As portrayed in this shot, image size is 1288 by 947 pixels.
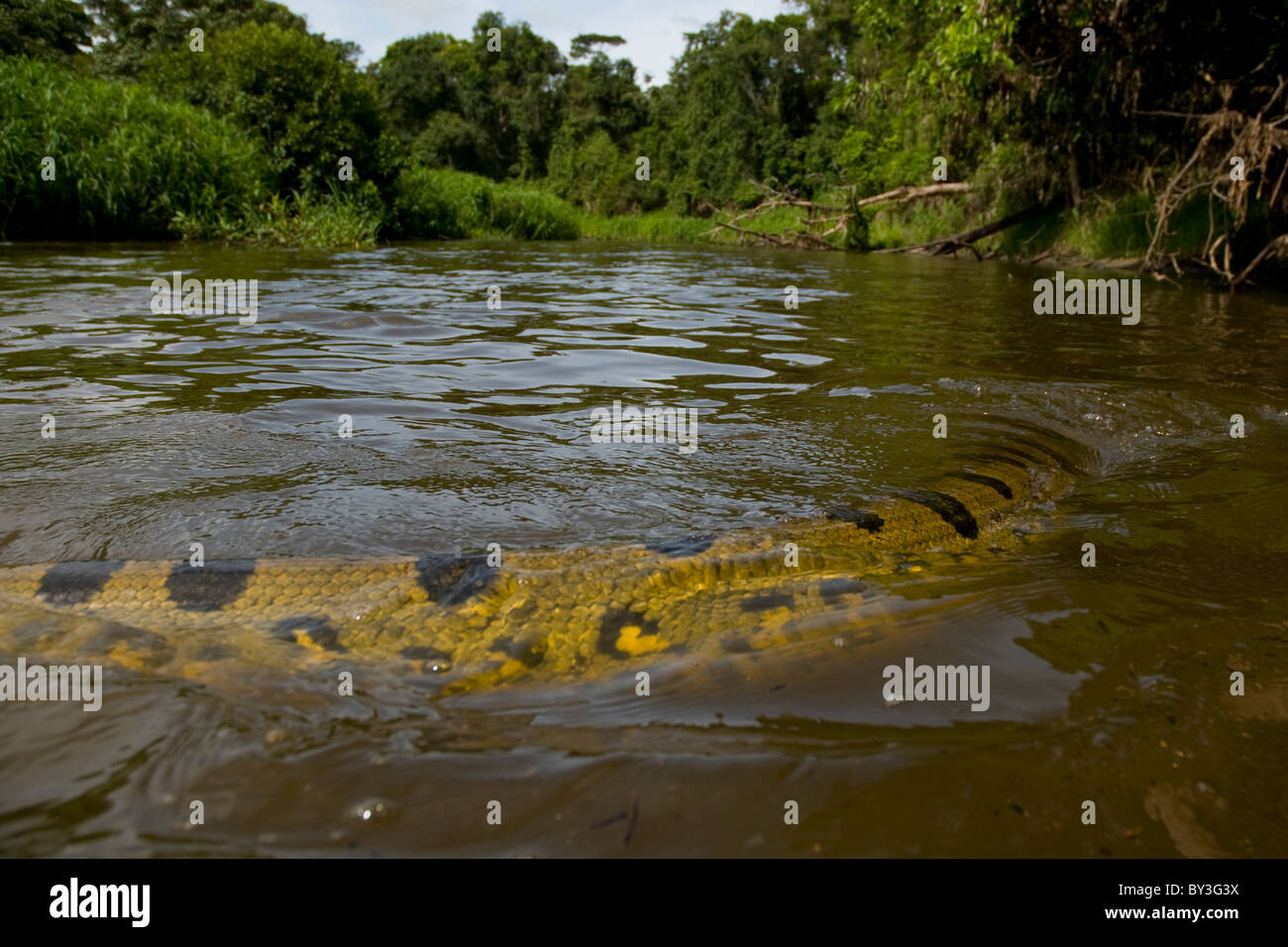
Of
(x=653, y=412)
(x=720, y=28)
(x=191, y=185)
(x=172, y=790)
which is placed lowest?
(x=172, y=790)

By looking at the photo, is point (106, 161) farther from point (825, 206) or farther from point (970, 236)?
point (970, 236)

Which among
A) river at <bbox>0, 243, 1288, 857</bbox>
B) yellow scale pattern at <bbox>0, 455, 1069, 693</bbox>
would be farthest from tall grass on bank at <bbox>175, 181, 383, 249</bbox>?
yellow scale pattern at <bbox>0, 455, 1069, 693</bbox>

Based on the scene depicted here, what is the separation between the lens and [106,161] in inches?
456

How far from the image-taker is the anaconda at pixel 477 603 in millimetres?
1675

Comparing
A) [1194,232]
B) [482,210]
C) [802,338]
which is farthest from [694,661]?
[482,210]

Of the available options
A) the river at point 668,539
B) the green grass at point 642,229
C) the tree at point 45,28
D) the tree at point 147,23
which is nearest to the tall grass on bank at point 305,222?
the river at point 668,539

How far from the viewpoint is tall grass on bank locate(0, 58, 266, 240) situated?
11016mm

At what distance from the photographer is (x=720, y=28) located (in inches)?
1581

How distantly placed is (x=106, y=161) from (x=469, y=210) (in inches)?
325

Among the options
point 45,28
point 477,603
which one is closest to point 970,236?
point 477,603

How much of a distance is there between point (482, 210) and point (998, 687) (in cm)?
1968

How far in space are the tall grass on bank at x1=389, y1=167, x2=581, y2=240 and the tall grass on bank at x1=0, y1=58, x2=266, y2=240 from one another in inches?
142

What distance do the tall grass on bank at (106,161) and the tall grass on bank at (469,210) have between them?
3.60 metres

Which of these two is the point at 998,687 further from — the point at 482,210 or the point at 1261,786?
the point at 482,210
